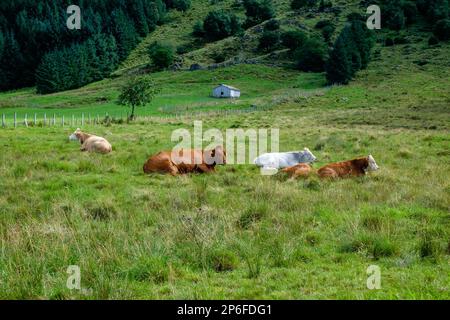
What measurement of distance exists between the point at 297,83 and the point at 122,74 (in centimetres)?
5617

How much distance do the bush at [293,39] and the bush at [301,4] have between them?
37006mm

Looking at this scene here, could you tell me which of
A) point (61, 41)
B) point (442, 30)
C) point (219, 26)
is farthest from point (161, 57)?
point (442, 30)

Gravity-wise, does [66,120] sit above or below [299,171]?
below

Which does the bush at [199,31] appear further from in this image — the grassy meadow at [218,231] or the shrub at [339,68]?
the grassy meadow at [218,231]

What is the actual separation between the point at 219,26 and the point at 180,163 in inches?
5931

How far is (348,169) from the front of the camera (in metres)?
12.9

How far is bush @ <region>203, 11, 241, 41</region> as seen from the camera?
156250 mm

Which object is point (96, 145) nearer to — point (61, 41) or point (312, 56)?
point (312, 56)

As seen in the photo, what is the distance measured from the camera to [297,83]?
9706 cm

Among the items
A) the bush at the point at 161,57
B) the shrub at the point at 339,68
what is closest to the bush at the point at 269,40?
the bush at the point at 161,57

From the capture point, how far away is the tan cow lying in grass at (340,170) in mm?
12539

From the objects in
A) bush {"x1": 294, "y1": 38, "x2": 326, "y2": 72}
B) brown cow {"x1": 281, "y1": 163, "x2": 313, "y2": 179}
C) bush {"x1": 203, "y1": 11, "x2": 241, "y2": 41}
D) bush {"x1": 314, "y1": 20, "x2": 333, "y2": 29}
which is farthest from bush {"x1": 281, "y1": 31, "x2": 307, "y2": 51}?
brown cow {"x1": 281, "y1": 163, "x2": 313, "y2": 179}

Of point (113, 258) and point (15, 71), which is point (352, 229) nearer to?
point (113, 258)
